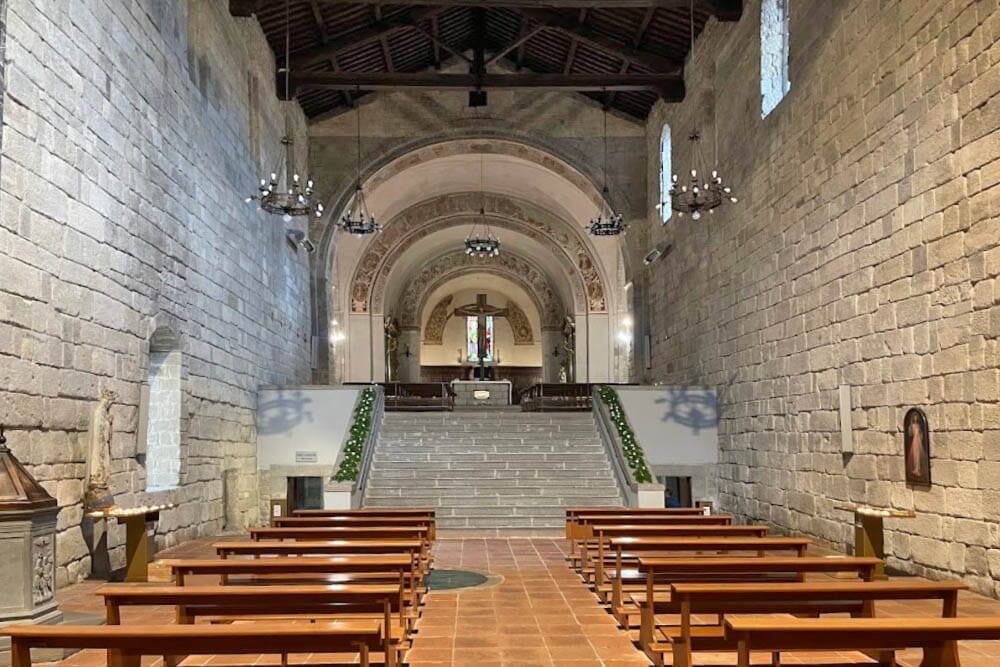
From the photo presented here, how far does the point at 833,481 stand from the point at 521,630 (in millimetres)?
5737

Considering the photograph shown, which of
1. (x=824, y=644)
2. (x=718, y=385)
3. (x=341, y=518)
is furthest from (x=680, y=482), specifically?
(x=824, y=644)

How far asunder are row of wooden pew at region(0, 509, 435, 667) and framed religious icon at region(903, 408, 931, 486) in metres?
4.62

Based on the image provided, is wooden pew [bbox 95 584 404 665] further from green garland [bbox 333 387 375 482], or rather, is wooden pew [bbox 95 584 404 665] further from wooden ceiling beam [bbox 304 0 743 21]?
wooden ceiling beam [bbox 304 0 743 21]

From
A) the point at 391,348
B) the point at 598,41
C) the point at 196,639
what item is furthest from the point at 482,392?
the point at 196,639

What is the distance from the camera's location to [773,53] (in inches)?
517

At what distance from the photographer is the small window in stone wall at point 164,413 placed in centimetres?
1148

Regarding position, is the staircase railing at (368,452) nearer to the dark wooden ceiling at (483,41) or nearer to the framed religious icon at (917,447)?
the dark wooden ceiling at (483,41)

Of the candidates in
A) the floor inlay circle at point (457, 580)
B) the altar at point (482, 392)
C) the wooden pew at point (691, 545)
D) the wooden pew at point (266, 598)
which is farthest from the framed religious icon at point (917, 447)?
the altar at point (482, 392)

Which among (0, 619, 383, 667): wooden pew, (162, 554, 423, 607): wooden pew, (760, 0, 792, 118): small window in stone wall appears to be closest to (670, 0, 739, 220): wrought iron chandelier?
(760, 0, 792, 118): small window in stone wall

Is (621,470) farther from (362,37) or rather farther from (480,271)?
(480,271)

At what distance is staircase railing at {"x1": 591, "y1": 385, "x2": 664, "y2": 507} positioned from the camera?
1273cm

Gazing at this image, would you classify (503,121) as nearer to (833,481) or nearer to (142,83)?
(142,83)

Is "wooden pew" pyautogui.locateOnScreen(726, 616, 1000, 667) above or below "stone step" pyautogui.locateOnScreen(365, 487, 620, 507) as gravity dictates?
above

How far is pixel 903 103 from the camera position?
28.8 feet
